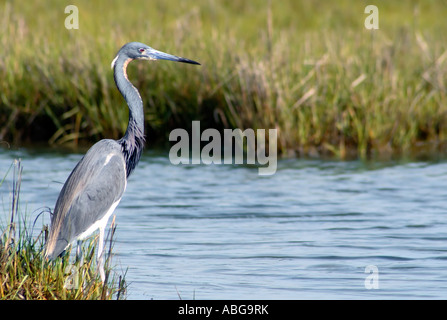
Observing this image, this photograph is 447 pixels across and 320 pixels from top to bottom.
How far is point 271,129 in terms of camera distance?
1103 centimetres

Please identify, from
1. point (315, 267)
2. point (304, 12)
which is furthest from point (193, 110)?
point (304, 12)

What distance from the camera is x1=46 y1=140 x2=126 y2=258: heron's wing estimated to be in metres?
5.62

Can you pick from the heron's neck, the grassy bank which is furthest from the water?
the heron's neck

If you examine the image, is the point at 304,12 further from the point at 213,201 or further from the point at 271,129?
the point at 213,201

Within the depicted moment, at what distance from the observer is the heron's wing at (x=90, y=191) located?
5.62 m

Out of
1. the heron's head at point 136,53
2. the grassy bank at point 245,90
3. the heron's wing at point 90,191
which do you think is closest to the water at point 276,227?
the heron's wing at point 90,191

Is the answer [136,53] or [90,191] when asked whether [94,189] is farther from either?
[136,53]

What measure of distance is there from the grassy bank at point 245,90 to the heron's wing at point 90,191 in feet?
16.7

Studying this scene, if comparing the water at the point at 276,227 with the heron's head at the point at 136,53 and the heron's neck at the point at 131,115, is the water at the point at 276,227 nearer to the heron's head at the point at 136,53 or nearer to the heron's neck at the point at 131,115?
the heron's neck at the point at 131,115

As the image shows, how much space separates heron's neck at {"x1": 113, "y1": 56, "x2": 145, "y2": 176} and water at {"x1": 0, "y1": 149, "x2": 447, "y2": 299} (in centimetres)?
78

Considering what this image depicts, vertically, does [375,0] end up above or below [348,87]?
above

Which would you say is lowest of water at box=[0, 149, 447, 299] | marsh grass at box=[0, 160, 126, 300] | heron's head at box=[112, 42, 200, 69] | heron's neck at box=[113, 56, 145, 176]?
water at box=[0, 149, 447, 299]

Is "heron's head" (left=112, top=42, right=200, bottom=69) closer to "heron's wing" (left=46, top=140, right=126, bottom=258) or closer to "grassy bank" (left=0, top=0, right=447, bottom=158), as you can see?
"heron's wing" (left=46, top=140, right=126, bottom=258)

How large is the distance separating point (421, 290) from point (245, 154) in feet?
19.8
